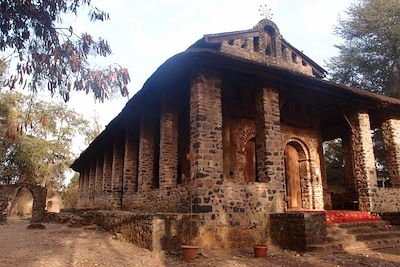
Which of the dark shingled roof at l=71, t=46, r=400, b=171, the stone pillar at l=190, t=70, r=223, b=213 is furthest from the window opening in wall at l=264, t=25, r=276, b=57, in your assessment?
the stone pillar at l=190, t=70, r=223, b=213

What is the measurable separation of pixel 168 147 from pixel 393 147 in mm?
8031

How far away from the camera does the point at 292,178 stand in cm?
1200

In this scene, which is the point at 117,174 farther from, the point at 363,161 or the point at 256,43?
the point at 363,161

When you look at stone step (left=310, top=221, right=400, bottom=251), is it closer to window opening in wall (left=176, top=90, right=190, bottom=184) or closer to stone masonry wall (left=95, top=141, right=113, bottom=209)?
window opening in wall (left=176, top=90, right=190, bottom=184)

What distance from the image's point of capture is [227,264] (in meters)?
5.70

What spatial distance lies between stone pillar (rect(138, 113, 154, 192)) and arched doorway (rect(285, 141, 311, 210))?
5.15 meters

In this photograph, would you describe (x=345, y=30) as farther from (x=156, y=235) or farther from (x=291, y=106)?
(x=156, y=235)

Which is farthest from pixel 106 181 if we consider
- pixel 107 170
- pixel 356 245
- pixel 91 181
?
pixel 356 245

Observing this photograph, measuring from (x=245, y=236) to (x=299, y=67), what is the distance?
8.06 m

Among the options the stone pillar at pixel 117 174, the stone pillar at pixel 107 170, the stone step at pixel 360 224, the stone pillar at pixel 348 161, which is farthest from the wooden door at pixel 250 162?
the stone pillar at pixel 107 170

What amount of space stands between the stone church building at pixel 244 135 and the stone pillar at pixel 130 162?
48 mm

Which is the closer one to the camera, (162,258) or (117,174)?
(162,258)

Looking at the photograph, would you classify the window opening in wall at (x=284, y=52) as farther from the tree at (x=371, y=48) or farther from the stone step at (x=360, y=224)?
the tree at (x=371, y=48)

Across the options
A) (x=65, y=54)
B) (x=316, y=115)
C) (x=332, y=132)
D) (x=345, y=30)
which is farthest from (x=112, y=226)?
(x=345, y=30)
